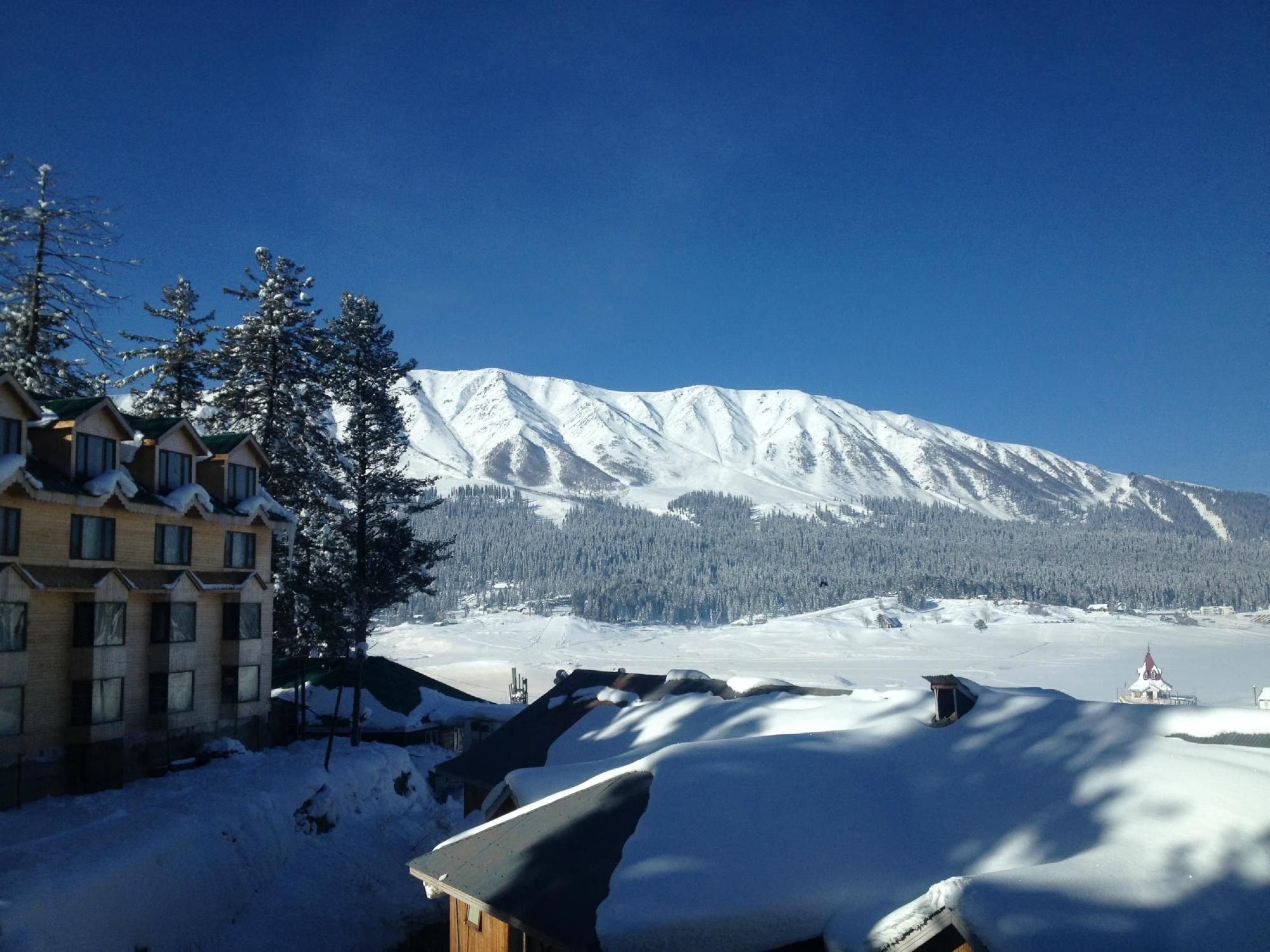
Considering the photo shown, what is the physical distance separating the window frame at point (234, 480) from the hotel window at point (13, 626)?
756 cm

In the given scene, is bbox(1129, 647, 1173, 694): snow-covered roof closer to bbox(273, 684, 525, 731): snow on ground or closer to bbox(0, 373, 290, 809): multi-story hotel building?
bbox(273, 684, 525, 731): snow on ground

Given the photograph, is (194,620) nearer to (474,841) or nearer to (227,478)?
(227,478)

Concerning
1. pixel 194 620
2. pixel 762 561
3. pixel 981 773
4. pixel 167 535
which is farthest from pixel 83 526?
pixel 762 561

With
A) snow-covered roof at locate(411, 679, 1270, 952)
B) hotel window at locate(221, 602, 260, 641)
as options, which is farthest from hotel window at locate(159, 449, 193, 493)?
snow-covered roof at locate(411, 679, 1270, 952)

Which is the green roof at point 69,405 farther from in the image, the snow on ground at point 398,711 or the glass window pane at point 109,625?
the snow on ground at point 398,711

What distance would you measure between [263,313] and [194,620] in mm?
14064

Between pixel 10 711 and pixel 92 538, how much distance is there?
14.2 ft

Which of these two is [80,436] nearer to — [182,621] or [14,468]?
[14,468]

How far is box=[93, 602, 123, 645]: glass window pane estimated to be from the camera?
20.3 metres

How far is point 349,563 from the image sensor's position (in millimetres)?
33844

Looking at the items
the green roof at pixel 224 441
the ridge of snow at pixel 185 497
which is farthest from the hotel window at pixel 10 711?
the green roof at pixel 224 441

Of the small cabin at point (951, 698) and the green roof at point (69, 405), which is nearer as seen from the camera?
the small cabin at point (951, 698)

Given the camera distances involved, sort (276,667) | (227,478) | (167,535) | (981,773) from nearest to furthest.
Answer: (981,773) → (167,535) → (227,478) → (276,667)

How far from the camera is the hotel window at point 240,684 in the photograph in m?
24.9
